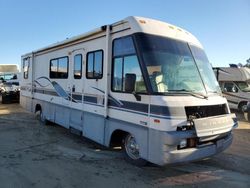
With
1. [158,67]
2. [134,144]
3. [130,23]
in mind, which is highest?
[130,23]

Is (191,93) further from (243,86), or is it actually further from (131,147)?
(243,86)

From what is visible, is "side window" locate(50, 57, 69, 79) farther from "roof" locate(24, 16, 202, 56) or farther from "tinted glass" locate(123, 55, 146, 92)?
"tinted glass" locate(123, 55, 146, 92)

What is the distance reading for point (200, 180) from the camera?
236 inches

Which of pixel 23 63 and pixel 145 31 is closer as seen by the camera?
pixel 145 31

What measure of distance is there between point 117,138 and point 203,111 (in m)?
2.16

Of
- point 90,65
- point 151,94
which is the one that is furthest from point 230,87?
point 151,94

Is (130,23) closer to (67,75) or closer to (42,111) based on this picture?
(67,75)

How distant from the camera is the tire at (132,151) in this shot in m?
6.57

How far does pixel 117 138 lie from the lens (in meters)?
7.28

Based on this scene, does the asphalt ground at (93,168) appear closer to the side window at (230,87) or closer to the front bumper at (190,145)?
the front bumper at (190,145)

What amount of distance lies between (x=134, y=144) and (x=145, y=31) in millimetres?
2339

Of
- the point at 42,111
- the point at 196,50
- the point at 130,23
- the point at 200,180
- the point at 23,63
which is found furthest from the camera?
the point at 23,63

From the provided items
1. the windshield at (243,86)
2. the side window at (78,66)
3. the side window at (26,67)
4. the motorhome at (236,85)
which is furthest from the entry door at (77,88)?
the windshield at (243,86)

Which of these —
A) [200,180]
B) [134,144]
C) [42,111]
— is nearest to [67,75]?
[42,111]
